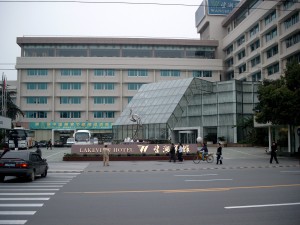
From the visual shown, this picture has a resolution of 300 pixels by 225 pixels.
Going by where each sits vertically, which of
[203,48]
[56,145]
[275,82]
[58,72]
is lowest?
[56,145]

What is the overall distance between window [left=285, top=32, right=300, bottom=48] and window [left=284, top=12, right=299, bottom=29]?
1.93m

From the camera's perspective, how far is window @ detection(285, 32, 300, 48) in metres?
55.9

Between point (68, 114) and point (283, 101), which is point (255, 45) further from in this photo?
point (283, 101)

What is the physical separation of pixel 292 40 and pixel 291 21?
9.95 feet

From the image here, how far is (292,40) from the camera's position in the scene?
5744cm

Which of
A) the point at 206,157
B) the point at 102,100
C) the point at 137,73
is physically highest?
the point at 137,73

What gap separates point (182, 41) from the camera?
8244 centimetres

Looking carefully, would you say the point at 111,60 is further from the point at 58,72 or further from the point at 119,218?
the point at 119,218

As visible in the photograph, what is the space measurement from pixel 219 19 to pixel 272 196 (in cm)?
8192

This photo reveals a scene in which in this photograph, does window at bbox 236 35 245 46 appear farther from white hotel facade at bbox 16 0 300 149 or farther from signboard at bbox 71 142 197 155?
signboard at bbox 71 142 197 155

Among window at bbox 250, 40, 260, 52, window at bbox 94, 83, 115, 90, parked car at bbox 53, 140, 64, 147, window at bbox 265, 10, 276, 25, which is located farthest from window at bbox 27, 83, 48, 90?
window at bbox 265, 10, 276, 25

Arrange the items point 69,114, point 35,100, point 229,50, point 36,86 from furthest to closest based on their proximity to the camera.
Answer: point 229,50 < point 69,114 < point 36,86 < point 35,100

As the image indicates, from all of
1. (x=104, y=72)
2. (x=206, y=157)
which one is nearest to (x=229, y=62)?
Answer: (x=104, y=72)

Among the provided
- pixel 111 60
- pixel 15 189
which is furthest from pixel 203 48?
pixel 15 189
